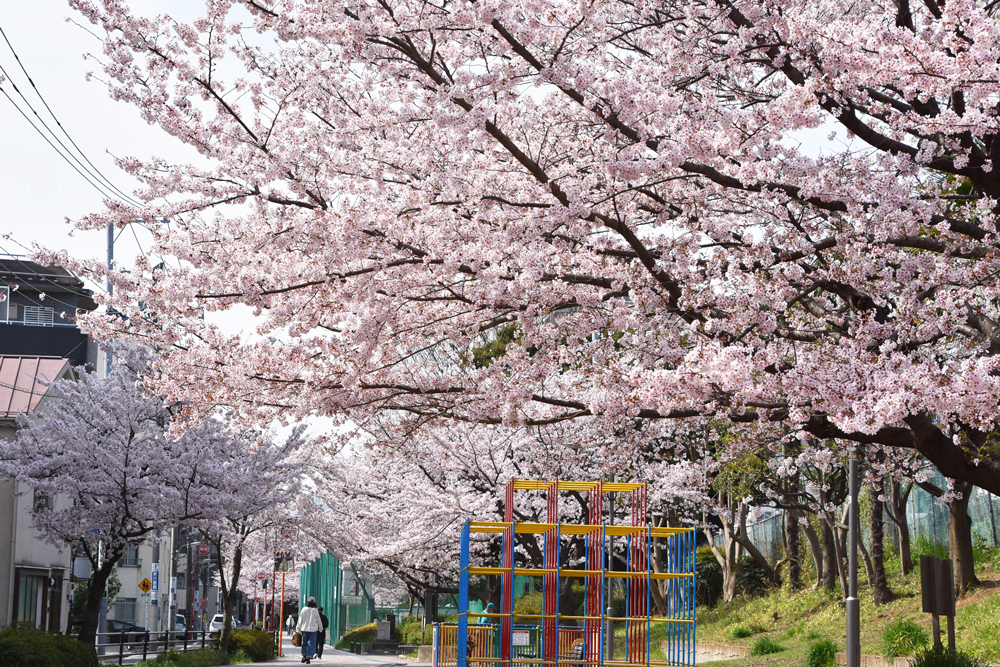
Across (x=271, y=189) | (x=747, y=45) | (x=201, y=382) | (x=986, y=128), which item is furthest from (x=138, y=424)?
(x=986, y=128)

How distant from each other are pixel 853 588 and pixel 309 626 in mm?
17934

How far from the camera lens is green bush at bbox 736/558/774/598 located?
33.6 meters

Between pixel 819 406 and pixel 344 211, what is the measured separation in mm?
4491

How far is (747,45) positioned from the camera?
385 inches

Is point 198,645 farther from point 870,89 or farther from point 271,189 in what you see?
point 870,89

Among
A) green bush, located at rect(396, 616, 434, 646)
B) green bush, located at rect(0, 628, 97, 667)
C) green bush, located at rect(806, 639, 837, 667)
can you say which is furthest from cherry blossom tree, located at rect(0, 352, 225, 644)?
green bush, located at rect(396, 616, 434, 646)

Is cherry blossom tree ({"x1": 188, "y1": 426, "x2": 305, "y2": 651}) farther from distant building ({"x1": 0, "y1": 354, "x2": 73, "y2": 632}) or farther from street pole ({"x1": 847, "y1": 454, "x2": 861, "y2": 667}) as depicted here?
street pole ({"x1": 847, "y1": 454, "x2": 861, "y2": 667})

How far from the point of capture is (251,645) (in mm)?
31375

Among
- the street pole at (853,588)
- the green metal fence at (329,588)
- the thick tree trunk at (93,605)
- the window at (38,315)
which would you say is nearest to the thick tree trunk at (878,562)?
the street pole at (853,588)

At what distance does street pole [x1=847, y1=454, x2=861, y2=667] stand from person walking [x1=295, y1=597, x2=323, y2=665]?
1764 centimetres

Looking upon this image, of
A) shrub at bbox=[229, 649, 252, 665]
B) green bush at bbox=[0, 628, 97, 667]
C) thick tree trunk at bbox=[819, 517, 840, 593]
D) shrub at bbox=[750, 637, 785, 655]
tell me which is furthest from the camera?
shrub at bbox=[229, 649, 252, 665]

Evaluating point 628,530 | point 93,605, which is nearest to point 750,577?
point 93,605

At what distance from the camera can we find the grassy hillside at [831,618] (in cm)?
1661

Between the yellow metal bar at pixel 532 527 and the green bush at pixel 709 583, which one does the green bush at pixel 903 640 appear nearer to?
the yellow metal bar at pixel 532 527
